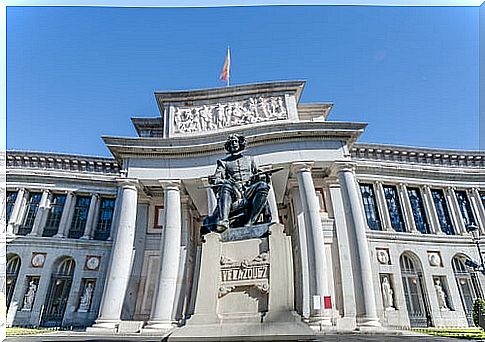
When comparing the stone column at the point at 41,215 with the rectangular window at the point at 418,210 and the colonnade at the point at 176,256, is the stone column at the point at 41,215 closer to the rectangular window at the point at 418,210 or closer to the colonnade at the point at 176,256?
the colonnade at the point at 176,256

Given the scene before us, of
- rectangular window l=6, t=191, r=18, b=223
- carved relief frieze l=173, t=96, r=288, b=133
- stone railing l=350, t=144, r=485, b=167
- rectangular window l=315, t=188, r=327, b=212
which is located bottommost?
rectangular window l=315, t=188, r=327, b=212

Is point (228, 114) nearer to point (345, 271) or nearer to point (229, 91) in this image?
point (229, 91)

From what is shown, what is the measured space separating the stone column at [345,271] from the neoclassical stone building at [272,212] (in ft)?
0.21

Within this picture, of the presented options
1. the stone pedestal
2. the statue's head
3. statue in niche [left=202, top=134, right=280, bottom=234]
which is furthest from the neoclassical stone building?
the stone pedestal

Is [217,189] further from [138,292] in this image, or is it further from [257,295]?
[138,292]

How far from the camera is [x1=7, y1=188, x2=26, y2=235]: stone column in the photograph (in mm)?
29703

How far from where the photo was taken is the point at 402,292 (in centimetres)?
2636

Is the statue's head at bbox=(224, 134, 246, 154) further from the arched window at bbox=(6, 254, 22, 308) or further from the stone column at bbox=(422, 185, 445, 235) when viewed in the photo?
the arched window at bbox=(6, 254, 22, 308)

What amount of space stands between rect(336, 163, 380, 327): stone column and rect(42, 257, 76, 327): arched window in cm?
2221

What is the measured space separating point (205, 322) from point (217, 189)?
2.65 m

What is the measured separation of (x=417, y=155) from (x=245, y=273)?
3137cm

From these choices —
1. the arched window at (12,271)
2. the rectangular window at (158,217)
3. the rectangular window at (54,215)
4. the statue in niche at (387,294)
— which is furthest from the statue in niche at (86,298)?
the statue in niche at (387,294)

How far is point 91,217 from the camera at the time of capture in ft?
101

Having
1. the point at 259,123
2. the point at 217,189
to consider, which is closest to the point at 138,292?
the point at 259,123
